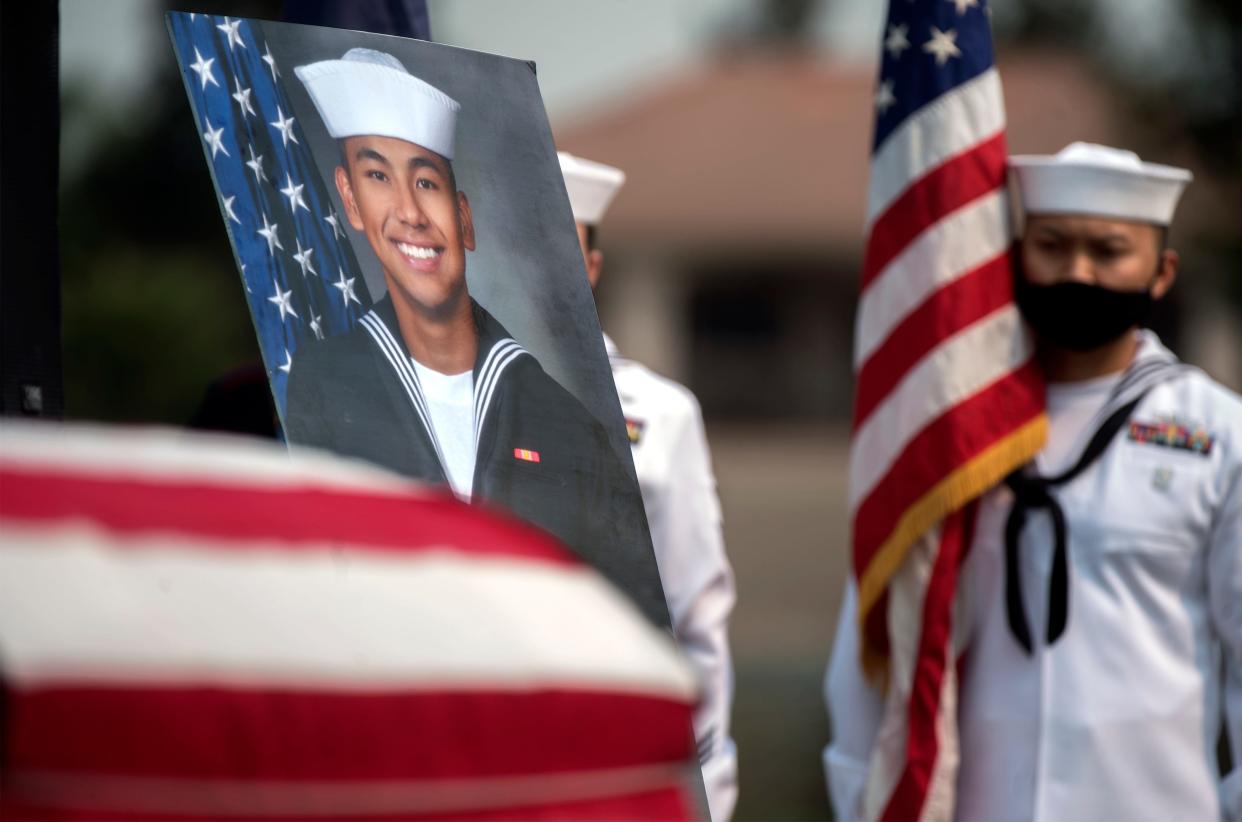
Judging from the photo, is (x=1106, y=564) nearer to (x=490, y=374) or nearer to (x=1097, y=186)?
(x=1097, y=186)

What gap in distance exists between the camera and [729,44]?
33656mm

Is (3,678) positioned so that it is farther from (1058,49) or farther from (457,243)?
(1058,49)

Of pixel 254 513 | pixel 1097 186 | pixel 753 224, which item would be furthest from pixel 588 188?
pixel 753 224

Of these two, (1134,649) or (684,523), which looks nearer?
(1134,649)

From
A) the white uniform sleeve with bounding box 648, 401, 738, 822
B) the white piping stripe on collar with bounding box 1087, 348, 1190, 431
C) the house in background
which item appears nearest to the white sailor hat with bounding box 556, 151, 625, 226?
the white uniform sleeve with bounding box 648, 401, 738, 822

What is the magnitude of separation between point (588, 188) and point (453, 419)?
59.0 inches

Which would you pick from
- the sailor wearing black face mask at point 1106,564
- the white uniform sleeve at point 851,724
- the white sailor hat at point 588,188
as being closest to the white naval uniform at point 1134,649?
the sailor wearing black face mask at point 1106,564

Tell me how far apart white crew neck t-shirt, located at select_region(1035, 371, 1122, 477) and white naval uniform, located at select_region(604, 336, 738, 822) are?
2.18 feet

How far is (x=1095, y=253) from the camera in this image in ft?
11.3

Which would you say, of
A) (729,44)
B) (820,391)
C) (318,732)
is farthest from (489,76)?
(729,44)

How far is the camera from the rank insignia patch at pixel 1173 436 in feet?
10.8

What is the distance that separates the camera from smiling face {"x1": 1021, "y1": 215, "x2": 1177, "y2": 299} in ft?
11.2

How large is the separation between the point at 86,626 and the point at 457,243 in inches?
53.2

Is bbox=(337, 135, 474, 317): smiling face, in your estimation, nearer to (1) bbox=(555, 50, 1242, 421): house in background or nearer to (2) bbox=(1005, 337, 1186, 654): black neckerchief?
(2) bbox=(1005, 337, 1186, 654): black neckerchief
